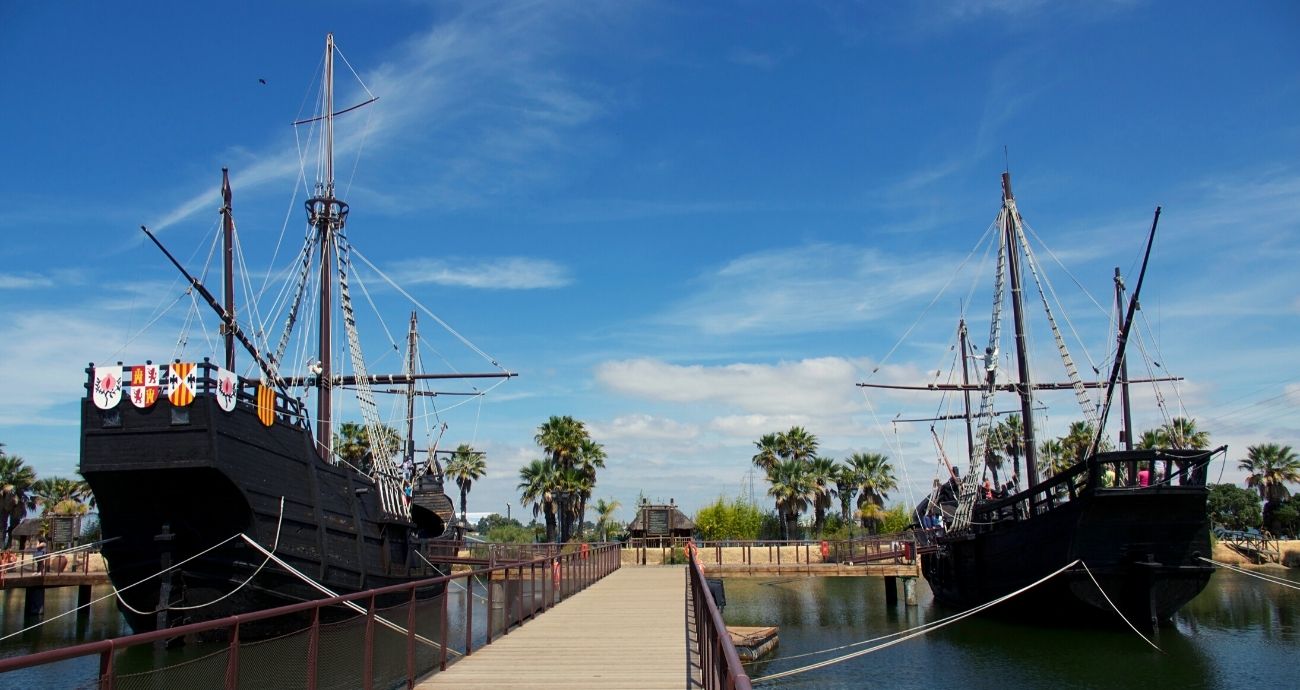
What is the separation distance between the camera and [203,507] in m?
19.5

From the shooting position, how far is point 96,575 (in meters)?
32.2

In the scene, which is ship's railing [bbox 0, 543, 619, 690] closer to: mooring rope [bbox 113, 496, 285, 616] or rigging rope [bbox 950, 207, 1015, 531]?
mooring rope [bbox 113, 496, 285, 616]

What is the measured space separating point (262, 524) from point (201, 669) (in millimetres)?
13997

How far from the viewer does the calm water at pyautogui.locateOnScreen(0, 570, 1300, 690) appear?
62.6 feet

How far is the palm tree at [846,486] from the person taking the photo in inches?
2456

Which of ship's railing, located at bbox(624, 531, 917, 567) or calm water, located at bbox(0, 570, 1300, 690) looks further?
ship's railing, located at bbox(624, 531, 917, 567)

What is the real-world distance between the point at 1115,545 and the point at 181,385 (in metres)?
22.0

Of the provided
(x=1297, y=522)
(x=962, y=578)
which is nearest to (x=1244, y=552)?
(x=1297, y=522)

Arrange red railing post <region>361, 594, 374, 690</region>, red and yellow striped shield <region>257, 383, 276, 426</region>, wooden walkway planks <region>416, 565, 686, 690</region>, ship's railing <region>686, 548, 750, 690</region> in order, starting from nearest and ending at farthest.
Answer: ship's railing <region>686, 548, 750, 690</region> < red railing post <region>361, 594, 374, 690</region> < wooden walkway planks <region>416, 565, 686, 690</region> < red and yellow striped shield <region>257, 383, 276, 426</region>

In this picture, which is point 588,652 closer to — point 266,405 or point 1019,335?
point 266,405

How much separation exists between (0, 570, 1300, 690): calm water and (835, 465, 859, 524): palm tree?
25.4 meters

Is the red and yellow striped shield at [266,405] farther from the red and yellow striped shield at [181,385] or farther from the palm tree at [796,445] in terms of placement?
the palm tree at [796,445]

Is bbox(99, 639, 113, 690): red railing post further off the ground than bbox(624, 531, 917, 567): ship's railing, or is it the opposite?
bbox(99, 639, 113, 690): red railing post

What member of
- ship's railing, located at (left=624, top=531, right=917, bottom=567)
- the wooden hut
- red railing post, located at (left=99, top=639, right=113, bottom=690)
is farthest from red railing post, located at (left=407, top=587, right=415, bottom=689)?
the wooden hut
